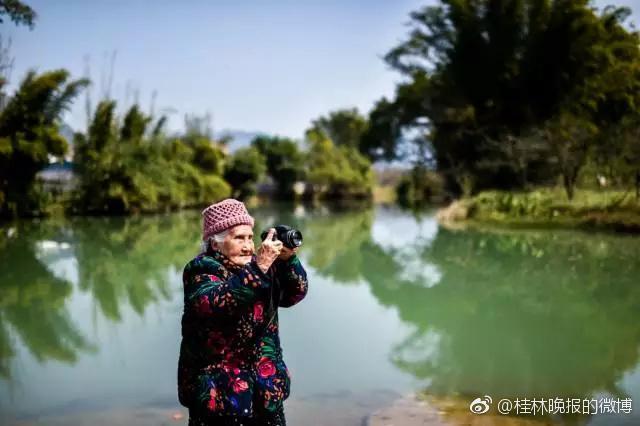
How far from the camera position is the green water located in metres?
4.08

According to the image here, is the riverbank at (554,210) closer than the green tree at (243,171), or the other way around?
A: the riverbank at (554,210)

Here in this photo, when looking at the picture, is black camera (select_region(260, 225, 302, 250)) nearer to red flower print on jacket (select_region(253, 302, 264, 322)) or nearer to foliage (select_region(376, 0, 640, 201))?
red flower print on jacket (select_region(253, 302, 264, 322))

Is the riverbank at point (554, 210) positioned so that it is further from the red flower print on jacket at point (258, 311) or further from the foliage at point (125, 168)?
the red flower print on jacket at point (258, 311)

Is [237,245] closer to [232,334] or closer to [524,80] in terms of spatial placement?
[232,334]

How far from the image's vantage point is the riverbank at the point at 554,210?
1329cm

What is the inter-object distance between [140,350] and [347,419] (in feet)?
6.92

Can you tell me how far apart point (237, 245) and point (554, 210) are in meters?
14.4

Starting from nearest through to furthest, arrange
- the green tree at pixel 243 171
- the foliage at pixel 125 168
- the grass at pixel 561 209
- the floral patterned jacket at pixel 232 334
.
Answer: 1. the floral patterned jacket at pixel 232 334
2. the grass at pixel 561 209
3. the foliage at pixel 125 168
4. the green tree at pixel 243 171

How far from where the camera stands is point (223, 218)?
183cm

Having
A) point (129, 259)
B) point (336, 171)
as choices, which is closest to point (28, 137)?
point (129, 259)

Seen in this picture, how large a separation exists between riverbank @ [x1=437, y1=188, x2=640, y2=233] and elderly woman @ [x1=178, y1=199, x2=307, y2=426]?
39.7ft

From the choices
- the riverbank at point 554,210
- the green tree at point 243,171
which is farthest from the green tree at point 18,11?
the green tree at point 243,171

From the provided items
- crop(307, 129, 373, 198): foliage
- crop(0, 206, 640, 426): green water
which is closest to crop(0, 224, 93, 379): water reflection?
crop(0, 206, 640, 426): green water

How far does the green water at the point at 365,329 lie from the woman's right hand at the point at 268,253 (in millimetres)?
1989
